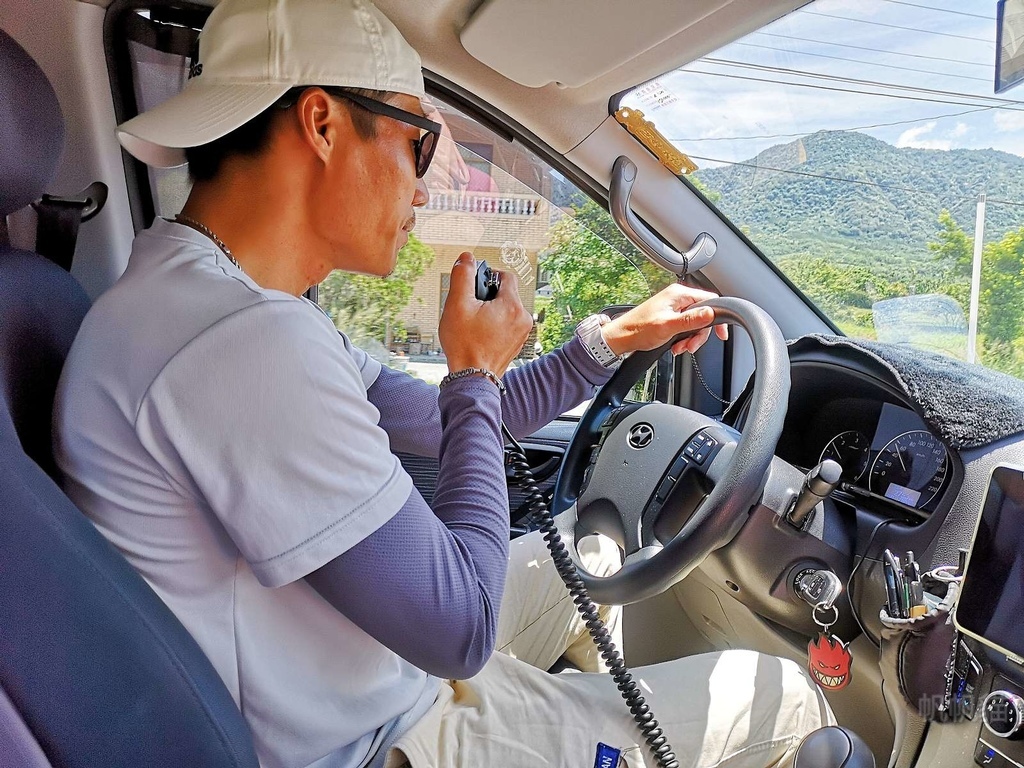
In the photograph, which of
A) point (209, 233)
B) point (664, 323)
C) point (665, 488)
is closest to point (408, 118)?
point (209, 233)

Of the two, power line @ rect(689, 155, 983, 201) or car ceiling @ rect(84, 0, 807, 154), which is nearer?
car ceiling @ rect(84, 0, 807, 154)

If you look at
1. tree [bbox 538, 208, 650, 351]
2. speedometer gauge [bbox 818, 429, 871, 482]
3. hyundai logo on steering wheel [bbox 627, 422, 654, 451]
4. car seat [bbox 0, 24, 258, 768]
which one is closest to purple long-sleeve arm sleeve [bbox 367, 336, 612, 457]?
hyundai logo on steering wheel [bbox 627, 422, 654, 451]

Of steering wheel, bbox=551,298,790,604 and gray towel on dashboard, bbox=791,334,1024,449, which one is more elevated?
gray towel on dashboard, bbox=791,334,1024,449

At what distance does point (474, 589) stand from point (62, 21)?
4.30ft

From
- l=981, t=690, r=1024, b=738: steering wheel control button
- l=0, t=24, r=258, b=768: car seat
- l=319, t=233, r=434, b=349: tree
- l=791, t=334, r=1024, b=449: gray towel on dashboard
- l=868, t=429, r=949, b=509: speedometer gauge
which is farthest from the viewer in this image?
l=319, t=233, r=434, b=349: tree

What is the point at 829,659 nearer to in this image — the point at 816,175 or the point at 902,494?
the point at 902,494

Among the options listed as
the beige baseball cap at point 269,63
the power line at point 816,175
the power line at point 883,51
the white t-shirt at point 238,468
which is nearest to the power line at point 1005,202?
the power line at point 816,175

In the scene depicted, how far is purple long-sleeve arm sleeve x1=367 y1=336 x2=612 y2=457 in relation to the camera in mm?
1631

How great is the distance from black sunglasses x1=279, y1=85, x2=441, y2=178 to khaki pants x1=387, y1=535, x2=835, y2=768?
726mm

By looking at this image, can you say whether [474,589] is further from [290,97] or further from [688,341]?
[688,341]

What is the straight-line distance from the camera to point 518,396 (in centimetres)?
168

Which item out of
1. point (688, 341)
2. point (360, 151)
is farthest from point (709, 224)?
point (360, 151)

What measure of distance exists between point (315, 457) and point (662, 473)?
71cm

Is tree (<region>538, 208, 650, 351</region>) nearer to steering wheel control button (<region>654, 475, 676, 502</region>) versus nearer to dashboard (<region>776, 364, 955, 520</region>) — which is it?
dashboard (<region>776, 364, 955, 520</region>)
